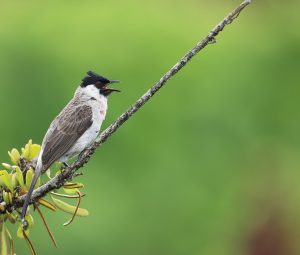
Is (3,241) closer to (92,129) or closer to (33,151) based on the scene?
(33,151)

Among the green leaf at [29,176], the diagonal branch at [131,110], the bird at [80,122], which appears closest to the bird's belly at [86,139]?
the bird at [80,122]

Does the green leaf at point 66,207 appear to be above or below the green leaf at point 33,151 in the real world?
below

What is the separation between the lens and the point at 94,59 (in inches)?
359

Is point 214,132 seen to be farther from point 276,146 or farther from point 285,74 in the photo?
point 285,74

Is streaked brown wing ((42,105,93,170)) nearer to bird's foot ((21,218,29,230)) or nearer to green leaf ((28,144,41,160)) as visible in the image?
green leaf ((28,144,41,160))

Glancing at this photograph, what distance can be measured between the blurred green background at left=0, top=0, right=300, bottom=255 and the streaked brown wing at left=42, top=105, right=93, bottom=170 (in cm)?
381

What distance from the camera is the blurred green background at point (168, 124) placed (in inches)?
325

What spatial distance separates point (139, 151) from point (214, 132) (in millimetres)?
802

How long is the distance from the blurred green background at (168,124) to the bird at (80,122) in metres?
3.79

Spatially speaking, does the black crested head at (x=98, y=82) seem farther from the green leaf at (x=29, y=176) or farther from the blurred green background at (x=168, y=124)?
the blurred green background at (x=168, y=124)

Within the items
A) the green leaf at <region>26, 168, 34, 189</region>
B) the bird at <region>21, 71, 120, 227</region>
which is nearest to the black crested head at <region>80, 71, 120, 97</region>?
the bird at <region>21, 71, 120, 227</region>

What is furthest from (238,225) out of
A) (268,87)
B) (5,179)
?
(5,179)

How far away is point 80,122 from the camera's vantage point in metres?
3.87

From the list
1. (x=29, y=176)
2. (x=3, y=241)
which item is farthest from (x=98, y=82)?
(x=3, y=241)
